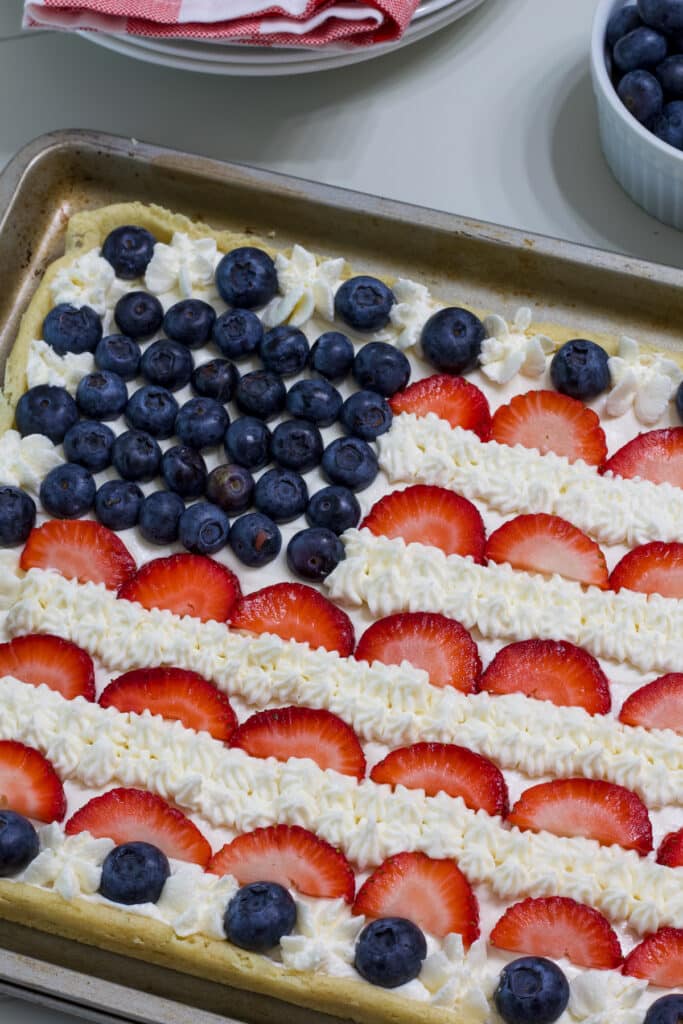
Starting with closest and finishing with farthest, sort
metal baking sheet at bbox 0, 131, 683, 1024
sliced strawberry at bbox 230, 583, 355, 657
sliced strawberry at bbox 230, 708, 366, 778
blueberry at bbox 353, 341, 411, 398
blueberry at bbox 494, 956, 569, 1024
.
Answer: blueberry at bbox 494, 956, 569, 1024, sliced strawberry at bbox 230, 708, 366, 778, sliced strawberry at bbox 230, 583, 355, 657, blueberry at bbox 353, 341, 411, 398, metal baking sheet at bbox 0, 131, 683, 1024

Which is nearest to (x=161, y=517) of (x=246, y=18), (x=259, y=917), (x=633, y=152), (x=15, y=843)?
(x=15, y=843)

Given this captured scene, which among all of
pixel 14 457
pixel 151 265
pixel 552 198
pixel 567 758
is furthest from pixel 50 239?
pixel 567 758

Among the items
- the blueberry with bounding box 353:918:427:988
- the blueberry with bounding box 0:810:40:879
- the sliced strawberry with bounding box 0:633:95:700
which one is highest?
the sliced strawberry with bounding box 0:633:95:700

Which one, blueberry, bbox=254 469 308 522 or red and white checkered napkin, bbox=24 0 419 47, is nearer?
A: blueberry, bbox=254 469 308 522

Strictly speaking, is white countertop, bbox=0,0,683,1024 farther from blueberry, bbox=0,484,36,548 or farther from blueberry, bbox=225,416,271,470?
blueberry, bbox=0,484,36,548

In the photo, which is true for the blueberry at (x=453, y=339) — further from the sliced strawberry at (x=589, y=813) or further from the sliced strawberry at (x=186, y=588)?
the sliced strawberry at (x=589, y=813)

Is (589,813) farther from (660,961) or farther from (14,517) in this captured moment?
(14,517)

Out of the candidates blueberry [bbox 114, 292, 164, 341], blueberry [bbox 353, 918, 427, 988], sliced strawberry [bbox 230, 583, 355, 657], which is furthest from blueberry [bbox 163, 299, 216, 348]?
blueberry [bbox 353, 918, 427, 988]
